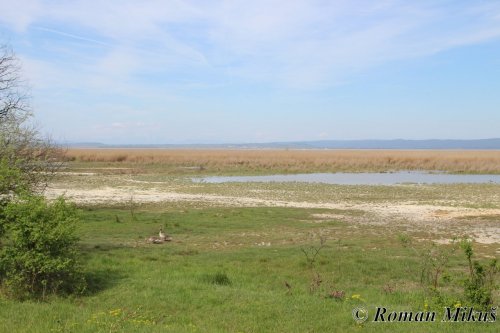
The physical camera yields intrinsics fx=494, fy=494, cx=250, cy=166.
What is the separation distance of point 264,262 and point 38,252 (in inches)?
285

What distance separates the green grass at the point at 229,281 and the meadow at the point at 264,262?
40mm

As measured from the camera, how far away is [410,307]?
385 inches

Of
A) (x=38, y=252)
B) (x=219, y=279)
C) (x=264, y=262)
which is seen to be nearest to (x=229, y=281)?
(x=219, y=279)

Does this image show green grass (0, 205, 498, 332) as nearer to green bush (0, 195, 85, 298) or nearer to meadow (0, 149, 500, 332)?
meadow (0, 149, 500, 332)

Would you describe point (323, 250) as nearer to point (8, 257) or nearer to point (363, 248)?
point (363, 248)

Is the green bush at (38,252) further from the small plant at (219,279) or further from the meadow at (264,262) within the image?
the small plant at (219,279)

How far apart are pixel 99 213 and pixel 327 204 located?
1524 cm

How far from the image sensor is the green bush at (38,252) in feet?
33.1

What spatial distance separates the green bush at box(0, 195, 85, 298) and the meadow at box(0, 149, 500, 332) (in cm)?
45

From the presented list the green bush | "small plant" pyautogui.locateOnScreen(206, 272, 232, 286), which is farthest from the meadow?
the green bush

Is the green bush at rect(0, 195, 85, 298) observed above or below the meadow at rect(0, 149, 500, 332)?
above

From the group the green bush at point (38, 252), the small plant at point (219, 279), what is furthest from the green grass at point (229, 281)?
the green bush at point (38, 252)

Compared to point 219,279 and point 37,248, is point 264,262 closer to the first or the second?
point 219,279

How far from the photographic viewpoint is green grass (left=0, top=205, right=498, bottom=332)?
28.3 feet
